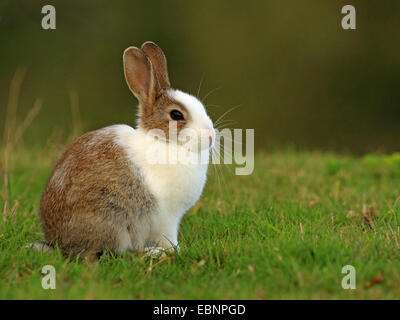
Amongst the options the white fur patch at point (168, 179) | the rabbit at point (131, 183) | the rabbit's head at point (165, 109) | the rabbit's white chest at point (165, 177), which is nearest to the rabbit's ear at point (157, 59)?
the rabbit's head at point (165, 109)

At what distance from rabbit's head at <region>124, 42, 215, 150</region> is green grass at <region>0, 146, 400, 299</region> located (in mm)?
787

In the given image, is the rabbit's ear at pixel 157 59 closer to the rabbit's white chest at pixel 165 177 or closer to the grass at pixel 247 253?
the rabbit's white chest at pixel 165 177

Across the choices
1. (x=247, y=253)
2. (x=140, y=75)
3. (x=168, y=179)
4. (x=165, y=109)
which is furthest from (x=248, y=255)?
(x=140, y=75)

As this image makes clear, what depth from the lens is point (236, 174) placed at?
6.67m

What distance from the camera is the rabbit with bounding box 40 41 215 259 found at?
4285 millimetres

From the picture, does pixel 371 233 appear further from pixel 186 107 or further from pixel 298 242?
pixel 186 107

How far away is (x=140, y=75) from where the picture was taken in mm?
4621

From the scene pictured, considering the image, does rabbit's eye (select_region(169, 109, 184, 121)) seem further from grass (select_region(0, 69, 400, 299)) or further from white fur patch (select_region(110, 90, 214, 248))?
grass (select_region(0, 69, 400, 299))

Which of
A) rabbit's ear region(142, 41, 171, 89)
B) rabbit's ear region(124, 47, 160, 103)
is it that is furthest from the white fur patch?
rabbit's ear region(142, 41, 171, 89)

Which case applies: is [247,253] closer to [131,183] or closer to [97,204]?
[131,183]

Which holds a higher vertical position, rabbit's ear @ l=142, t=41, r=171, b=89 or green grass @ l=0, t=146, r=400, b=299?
rabbit's ear @ l=142, t=41, r=171, b=89

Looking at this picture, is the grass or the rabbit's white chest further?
the rabbit's white chest

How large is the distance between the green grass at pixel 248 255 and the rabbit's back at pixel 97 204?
0.57 feet

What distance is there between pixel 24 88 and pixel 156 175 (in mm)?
9177
